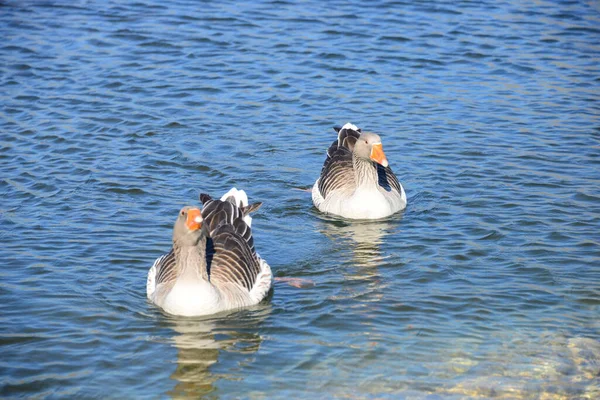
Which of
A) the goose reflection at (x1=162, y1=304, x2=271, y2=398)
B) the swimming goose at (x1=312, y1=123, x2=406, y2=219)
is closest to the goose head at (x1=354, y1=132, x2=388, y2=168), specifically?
the swimming goose at (x1=312, y1=123, x2=406, y2=219)

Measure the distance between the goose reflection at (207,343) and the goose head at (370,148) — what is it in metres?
3.20

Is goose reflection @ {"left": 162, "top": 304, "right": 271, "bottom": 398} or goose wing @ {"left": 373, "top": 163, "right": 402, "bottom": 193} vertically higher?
goose wing @ {"left": 373, "top": 163, "right": 402, "bottom": 193}

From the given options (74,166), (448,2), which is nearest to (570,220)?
(74,166)

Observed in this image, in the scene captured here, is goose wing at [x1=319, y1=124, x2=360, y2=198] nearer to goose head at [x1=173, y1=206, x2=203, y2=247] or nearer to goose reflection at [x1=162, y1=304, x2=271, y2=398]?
goose reflection at [x1=162, y1=304, x2=271, y2=398]

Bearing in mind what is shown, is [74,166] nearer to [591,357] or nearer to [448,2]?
[591,357]

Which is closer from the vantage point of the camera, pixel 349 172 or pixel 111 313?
pixel 111 313

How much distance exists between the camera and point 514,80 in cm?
1802

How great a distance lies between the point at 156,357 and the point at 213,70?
34.3ft

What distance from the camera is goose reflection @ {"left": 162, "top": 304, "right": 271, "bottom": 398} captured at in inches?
337

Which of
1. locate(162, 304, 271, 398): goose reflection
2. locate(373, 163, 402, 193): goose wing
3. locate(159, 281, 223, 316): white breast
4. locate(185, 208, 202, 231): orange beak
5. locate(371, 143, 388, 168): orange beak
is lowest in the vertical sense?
locate(162, 304, 271, 398): goose reflection

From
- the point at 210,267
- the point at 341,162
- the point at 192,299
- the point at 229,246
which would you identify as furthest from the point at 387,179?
the point at 192,299

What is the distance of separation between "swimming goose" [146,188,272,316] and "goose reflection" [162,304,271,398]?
0.12 metres

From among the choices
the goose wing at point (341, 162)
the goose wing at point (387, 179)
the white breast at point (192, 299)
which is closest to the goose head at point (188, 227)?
the white breast at point (192, 299)

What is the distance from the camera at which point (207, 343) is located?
9.23m
